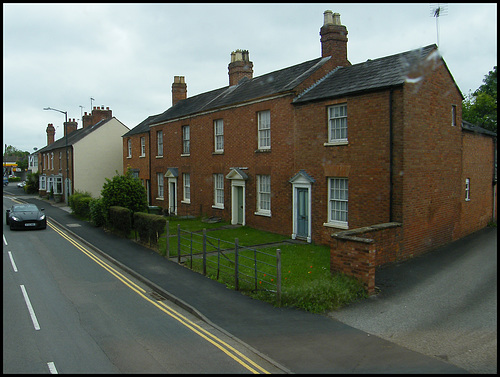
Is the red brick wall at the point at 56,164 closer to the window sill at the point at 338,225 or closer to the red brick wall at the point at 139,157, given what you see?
the red brick wall at the point at 139,157

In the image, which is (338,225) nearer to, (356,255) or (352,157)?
(352,157)

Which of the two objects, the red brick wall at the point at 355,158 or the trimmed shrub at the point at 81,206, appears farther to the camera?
the trimmed shrub at the point at 81,206

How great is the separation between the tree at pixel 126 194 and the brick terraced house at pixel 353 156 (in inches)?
169

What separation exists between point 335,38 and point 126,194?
43.0 ft

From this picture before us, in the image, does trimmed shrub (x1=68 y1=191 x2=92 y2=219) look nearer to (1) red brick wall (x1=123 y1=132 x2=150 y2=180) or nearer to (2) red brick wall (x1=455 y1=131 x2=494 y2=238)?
(1) red brick wall (x1=123 y1=132 x2=150 y2=180)

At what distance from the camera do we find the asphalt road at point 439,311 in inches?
279

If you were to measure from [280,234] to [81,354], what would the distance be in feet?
41.1

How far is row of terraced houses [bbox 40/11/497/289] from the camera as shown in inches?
545

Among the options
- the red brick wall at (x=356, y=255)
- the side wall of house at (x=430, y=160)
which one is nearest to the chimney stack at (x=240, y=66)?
the side wall of house at (x=430, y=160)

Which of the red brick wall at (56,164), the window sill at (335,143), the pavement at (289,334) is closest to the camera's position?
the pavement at (289,334)

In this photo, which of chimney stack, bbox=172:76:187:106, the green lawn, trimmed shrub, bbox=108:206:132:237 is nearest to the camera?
the green lawn

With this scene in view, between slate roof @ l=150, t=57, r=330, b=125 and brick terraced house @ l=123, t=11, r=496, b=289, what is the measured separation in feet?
0.38

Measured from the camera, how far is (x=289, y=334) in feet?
26.2

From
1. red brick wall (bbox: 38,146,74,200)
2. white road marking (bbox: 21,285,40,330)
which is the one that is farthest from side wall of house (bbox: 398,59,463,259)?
red brick wall (bbox: 38,146,74,200)
